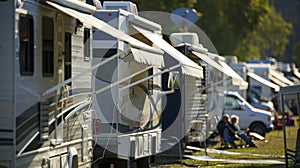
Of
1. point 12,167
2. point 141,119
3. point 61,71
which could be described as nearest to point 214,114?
point 141,119

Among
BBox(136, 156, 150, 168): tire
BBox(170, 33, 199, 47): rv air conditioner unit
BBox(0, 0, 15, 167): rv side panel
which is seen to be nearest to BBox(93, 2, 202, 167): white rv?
BBox(136, 156, 150, 168): tire

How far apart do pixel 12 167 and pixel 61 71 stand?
2008 millimetres

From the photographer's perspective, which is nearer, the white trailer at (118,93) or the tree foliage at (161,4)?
the white trailer at (118,93)

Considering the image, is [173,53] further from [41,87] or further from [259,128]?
[259,128]

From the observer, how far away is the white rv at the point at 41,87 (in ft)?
29.6

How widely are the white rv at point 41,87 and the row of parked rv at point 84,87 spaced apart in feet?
0.04

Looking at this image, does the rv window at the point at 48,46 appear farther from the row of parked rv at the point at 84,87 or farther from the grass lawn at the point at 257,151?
the grass lawn at the point at 257,151

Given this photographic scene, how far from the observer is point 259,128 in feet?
93.3

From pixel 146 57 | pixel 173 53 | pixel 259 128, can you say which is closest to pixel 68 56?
pixel 146 57

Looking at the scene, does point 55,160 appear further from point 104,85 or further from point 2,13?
point 104,85

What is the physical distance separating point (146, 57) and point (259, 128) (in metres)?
16.4

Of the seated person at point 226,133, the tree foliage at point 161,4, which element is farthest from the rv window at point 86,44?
the tree foliage at point 161,4

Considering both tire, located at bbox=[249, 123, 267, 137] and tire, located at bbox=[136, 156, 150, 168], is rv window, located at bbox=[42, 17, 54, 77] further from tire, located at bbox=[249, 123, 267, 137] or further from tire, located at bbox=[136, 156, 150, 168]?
tire, located at bbox=[249, 123, 267, 137]

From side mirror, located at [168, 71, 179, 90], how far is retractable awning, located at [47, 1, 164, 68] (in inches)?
166
